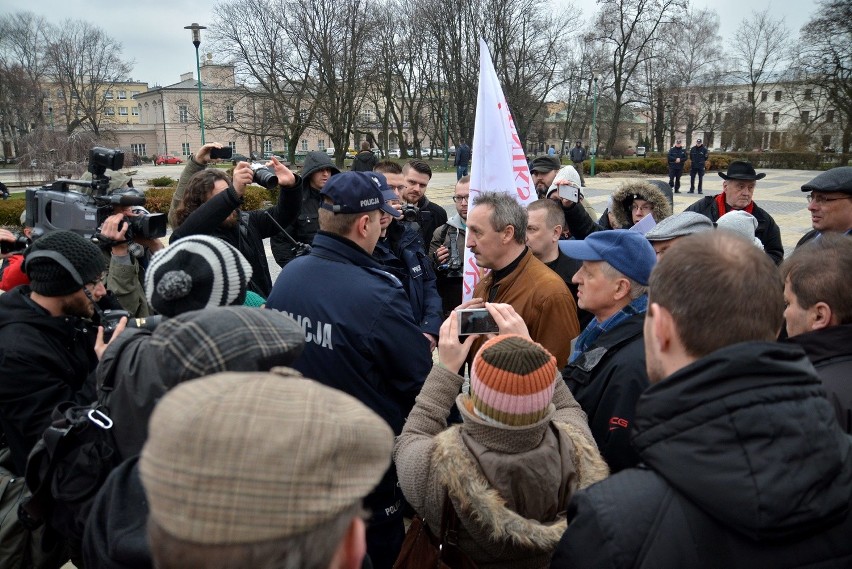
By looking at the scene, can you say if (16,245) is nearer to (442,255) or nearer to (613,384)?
(442,255)

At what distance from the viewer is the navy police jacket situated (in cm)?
247

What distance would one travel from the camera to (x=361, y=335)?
2.45 m

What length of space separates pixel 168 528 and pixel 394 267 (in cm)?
325

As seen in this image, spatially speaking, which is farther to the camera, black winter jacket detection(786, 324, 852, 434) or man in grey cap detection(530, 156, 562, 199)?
man in grey cap detection(530, 156, 562, 199)

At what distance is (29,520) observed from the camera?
2.14 metres

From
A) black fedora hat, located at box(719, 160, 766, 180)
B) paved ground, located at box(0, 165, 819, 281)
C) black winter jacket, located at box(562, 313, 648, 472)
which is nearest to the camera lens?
black winter jacket, located at box(562, 313, 648, 472)

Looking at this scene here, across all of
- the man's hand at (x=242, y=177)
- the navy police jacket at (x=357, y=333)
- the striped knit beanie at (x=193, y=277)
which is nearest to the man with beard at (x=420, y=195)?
the man's hand at (x=242, y=177)

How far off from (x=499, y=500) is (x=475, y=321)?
770mm

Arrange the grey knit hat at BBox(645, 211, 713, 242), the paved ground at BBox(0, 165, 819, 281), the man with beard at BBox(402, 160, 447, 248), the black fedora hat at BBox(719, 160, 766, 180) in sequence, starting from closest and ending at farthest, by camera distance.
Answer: the grey knit hat at BBox(645, 211, 713, 242) → the black fedora hat at BBox(719, 160, 766, 180) → the man with beard at BBox(402, 160, 447, 248) → the paved ground at BBox(0, 165, 819, 281)

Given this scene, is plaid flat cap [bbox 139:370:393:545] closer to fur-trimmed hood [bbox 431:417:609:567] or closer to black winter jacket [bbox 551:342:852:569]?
black winter jacket [bbox 551:342:852:569]

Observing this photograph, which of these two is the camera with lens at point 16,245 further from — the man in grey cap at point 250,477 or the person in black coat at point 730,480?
the person in black coat at point 730,480

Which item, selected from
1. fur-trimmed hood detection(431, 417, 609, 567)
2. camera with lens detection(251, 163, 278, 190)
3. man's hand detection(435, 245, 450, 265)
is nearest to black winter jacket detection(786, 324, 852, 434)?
fur-trimmed hood detection(431, 417, 609, 567)

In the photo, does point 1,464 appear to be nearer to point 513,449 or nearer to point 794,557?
point 513,449

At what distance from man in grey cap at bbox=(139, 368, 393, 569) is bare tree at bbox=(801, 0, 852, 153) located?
46.8m
